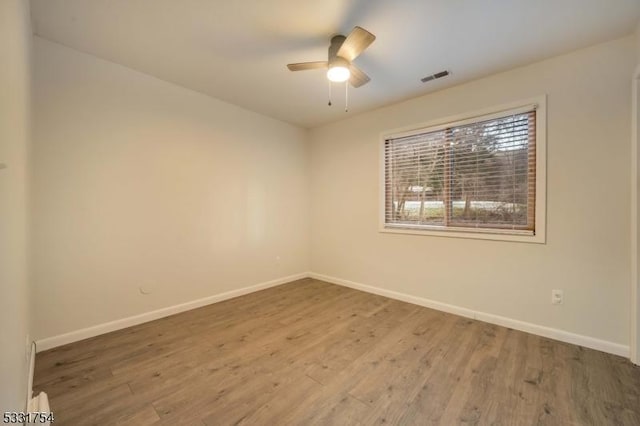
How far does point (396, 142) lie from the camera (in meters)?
3.56

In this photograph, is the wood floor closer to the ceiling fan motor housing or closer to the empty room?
the empty room

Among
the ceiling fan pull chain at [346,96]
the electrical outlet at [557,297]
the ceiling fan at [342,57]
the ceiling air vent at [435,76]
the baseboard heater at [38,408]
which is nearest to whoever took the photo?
the baseboard heater at [38,408]

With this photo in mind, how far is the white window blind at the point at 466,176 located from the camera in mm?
2611

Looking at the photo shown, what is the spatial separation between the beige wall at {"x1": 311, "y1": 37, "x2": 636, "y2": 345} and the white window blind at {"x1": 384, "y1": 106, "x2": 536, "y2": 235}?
0.17 metres

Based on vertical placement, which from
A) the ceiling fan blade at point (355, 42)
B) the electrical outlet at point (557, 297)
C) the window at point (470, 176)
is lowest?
the electrical outlet at point (557, 297)

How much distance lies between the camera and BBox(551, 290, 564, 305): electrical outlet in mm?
2402

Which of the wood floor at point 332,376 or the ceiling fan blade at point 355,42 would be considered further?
the ceiling fan blade at point 355,42

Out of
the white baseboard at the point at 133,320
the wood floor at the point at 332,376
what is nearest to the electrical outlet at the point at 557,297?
the wood floor at the point at 332,376

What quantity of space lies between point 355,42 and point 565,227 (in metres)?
2.45

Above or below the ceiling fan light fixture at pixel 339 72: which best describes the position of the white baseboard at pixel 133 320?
below

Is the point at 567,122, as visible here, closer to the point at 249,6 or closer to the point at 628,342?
the point at 628,342

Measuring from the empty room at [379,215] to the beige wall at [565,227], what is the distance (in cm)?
2

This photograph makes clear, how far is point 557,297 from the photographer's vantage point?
2422 millimetres

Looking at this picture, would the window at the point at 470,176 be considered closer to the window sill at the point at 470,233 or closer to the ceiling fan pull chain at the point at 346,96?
the window sill at the point at 470,233
